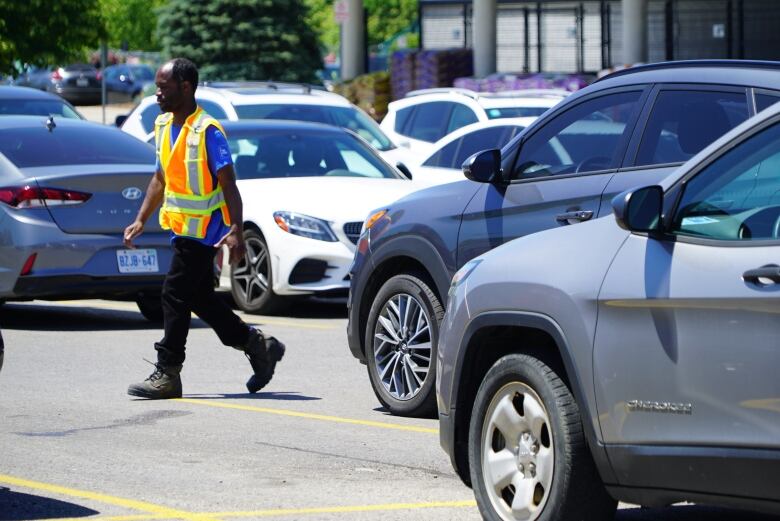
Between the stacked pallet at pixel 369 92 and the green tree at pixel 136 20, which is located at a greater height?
the green tree at pixel 136 20

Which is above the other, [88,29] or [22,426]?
[88,29]

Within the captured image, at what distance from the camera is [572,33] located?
135 ft

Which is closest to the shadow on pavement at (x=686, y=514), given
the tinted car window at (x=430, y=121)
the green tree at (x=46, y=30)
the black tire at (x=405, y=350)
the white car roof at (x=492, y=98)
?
the black tire at (x=405, y=350)

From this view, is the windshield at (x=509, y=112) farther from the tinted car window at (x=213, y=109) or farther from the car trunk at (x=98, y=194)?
the car trunk at (x=98, y=194)

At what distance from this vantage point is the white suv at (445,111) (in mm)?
19109

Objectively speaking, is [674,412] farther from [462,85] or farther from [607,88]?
[462,85]

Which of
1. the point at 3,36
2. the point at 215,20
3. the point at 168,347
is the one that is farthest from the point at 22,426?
the point at 215,20

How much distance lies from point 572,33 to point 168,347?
107 feet

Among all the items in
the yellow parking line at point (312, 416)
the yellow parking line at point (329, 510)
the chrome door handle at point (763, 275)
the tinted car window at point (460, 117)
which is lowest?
the yellow parking line at point (312, 416)

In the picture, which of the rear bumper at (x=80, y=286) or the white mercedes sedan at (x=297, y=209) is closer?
the rear bumper at (x=80, y=286)

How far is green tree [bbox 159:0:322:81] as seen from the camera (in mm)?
40469

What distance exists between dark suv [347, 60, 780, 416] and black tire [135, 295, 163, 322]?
4116mm

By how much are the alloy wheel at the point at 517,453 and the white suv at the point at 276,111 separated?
12395 millimetres

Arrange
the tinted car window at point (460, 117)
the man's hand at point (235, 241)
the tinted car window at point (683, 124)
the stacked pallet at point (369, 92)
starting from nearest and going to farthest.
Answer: the tinted car window at point (683, 124)
the man's hand at point (235, 241)
the tinted car window at point (460, 117)
the stacked pallet at point (369, 92)
